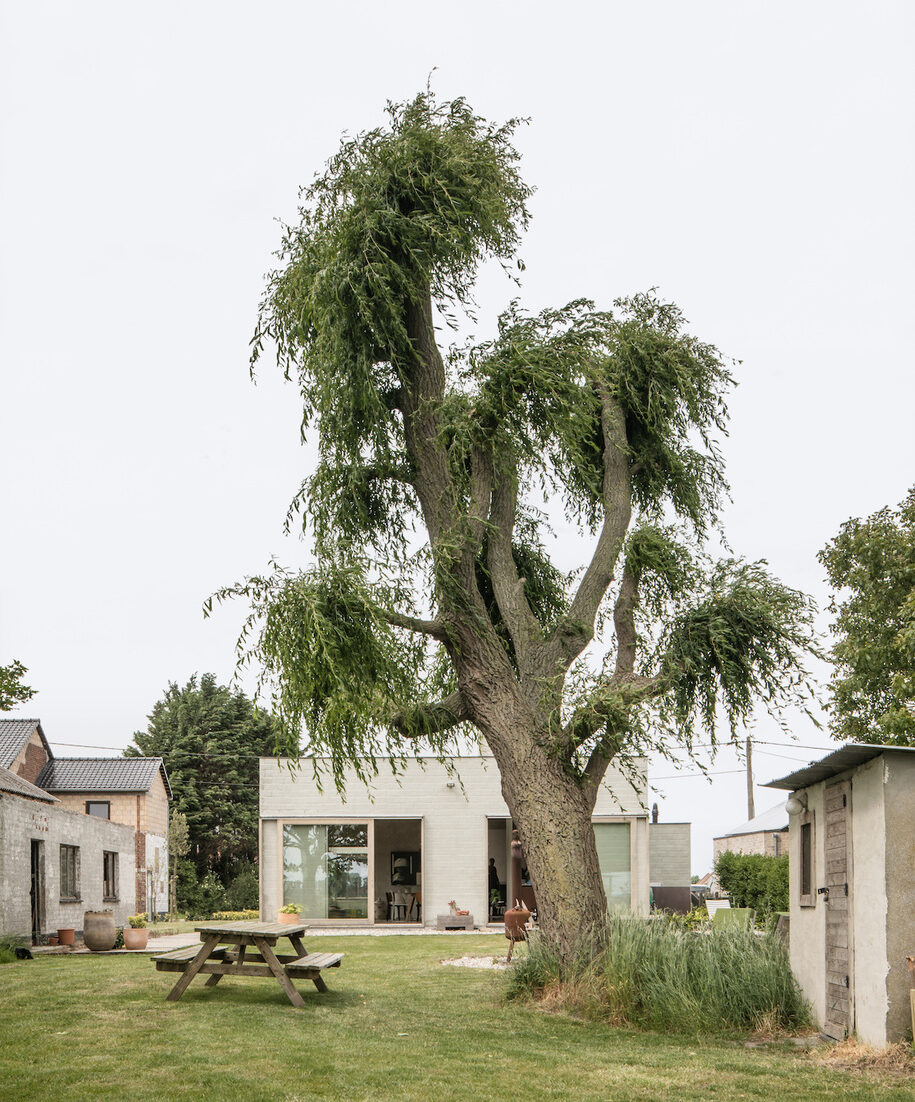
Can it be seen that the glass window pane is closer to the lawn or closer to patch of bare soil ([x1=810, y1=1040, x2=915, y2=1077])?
the lawn

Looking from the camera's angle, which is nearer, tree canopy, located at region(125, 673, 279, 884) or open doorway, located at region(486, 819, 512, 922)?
open doorway, located at region(486, 819, 512, 922)

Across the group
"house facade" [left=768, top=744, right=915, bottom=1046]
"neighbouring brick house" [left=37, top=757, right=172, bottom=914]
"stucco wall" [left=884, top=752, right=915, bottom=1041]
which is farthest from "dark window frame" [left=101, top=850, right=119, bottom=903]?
"stucco wall" [left=884, top=752, right=915, bottom=1041]

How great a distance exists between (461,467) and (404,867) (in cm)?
1515

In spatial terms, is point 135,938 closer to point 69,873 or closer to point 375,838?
point 69,873

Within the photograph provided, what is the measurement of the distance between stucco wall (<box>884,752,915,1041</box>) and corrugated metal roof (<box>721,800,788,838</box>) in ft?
55.9

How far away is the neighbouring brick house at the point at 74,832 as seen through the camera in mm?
18953

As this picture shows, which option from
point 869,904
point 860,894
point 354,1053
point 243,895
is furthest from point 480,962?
point 243,895

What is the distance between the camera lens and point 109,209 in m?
11.8

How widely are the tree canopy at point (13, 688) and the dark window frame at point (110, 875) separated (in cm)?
376

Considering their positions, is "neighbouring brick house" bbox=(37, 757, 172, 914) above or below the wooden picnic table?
below

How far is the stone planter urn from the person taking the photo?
60.5 feet

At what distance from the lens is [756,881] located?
25766 millimetres

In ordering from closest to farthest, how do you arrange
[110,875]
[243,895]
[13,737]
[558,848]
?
[558,848], [110,875], [13,737], [243,895]

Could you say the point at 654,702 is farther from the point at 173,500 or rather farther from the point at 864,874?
the point at 173,500
